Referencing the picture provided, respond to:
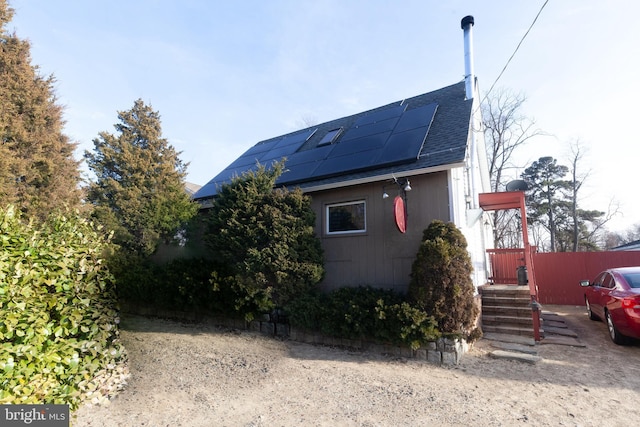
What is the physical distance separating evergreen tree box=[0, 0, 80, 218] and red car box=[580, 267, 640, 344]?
56.2 ft

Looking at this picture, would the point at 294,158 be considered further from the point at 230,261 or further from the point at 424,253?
the point at 424,253

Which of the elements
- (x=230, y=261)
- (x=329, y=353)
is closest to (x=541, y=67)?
(x=329, y=353)

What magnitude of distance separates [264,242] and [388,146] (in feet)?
12.8

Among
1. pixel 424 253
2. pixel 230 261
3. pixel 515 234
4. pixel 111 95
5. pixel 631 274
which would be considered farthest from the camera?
pixel 515 234

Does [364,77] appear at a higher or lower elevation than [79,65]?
higher

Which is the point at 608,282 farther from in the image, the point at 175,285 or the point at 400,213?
the point at 175,285

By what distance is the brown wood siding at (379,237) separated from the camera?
266 inches

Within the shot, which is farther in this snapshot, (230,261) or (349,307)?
(230,261)

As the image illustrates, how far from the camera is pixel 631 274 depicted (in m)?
6.42

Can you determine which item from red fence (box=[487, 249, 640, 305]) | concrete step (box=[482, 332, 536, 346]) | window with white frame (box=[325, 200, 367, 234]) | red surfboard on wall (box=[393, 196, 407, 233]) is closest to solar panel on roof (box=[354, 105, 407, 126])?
window with white frame (box=[325, 200, 367, 234])

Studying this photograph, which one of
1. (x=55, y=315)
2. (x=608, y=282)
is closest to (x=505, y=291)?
(x=608, y=282)

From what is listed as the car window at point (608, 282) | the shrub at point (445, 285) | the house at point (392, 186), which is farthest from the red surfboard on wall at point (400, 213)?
the car window at point (608, 282)

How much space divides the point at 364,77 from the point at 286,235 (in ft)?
23.4

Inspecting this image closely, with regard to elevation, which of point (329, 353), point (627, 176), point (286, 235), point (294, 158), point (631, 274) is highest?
point (627, 176)
